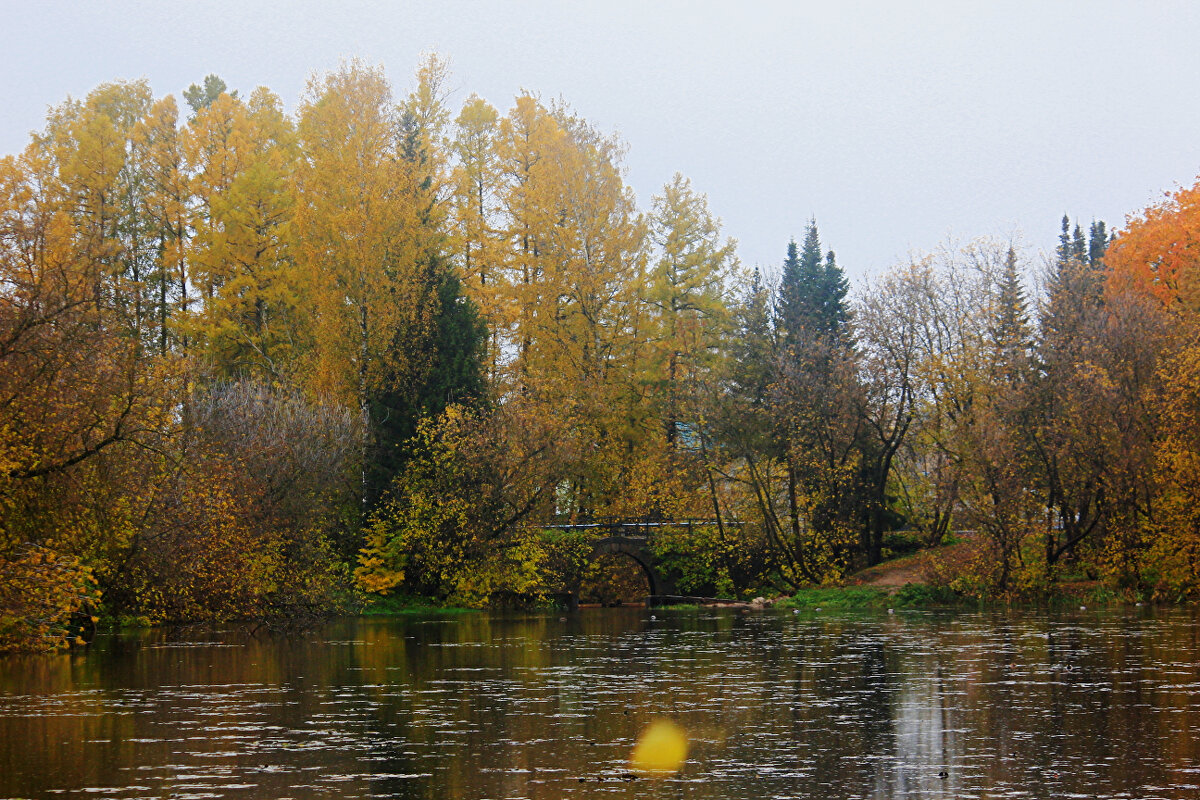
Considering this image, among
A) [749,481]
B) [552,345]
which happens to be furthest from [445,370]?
[749,481]

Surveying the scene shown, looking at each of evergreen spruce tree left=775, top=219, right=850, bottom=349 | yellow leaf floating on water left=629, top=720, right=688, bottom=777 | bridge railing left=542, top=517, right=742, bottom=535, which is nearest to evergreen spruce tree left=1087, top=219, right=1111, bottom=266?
evergreen spruce tree left=775, top=219, right=850, bottom=349

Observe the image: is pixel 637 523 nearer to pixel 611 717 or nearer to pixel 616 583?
pixel 616 583

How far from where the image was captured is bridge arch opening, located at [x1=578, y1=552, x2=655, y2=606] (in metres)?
53.9

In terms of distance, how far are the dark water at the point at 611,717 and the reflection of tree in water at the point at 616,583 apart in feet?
81.3

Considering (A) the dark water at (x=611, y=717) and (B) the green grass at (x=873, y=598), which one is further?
(B) the green grass at (x=873, y=598)

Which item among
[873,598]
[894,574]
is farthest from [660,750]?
[894,574]

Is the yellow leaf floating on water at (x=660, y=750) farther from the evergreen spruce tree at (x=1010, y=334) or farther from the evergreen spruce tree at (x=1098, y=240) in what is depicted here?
the evergreen spruce tree at (x=1098, y=240)

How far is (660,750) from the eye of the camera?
43.9 feet

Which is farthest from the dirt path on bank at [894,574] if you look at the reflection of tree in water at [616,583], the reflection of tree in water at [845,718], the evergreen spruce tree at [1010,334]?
the reflection of tree in water at [845,718]

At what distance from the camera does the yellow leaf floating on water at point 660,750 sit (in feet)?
40.2

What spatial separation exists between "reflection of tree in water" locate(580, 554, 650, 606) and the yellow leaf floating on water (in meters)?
38.2

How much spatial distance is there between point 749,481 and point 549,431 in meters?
9.05

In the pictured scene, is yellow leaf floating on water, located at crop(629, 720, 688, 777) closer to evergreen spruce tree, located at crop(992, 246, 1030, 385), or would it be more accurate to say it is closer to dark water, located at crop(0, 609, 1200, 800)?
dark water, located at crop(0, 609, 1200, 800)

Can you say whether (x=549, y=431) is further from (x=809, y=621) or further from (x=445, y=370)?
(x=809, y=621)
